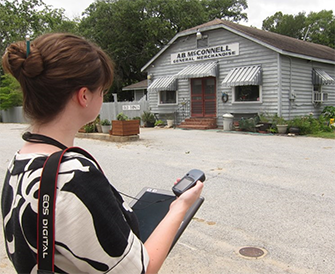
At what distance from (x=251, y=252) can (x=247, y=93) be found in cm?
1314

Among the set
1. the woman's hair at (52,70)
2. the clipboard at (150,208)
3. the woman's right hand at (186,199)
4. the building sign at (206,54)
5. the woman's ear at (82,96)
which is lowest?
the clipboard at (150,208)

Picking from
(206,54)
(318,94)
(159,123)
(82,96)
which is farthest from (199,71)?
(82,96)

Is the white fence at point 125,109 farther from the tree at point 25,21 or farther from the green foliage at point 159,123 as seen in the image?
the tree at point 25,21

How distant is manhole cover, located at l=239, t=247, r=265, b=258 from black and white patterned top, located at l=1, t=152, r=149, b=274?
2.28 m

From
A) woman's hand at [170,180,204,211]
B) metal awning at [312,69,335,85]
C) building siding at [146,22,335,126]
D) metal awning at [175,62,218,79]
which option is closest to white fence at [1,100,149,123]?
building siding at [146,22,335,126]

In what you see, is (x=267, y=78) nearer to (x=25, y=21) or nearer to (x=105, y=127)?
(x=105, y=127)

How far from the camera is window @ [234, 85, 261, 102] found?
15266 millimetres

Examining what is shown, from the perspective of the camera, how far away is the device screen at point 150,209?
160cm

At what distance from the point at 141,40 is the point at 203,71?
58.3 ft

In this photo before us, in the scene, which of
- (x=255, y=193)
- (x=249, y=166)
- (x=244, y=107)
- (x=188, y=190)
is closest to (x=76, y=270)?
(x=188, y=190)

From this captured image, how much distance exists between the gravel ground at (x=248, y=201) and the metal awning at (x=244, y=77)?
5421 mm

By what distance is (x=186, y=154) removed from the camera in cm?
877

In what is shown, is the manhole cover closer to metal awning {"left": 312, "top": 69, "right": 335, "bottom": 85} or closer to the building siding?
the building siding

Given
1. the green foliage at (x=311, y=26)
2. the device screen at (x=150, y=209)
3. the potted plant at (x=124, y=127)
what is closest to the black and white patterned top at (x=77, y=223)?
the device screen at (x=150, y=209)
